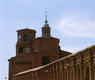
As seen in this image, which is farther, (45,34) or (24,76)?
(45,34)

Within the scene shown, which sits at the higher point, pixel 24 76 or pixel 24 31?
pixel 24 31

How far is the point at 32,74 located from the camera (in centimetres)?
4572

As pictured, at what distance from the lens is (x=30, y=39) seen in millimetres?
64438

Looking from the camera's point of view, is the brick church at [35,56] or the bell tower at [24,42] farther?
A: the bell tower at [24,42]

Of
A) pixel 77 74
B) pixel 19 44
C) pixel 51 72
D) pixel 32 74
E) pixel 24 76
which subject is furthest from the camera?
pixel 19 44

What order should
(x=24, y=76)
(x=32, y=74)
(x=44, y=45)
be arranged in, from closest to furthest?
(x=32, y=74) < (x=24, y=76) < (x=44, y=45)

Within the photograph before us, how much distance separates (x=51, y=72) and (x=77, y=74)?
9957mm

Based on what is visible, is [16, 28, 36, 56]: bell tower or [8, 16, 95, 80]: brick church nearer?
[8, 16, 95, 80]: brick church

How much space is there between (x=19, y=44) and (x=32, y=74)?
63.6 ft

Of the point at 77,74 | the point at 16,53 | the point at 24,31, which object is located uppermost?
the point at 24,31

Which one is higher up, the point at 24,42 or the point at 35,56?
the point at 24,42

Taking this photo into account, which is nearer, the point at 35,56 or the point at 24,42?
the point at 35,56

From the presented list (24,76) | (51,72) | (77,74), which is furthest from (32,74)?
(77,74)

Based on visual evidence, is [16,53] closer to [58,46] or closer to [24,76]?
[58,46]
